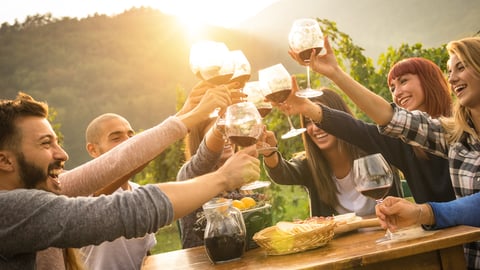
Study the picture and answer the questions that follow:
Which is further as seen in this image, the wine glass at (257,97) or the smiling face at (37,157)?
the wine glass at (257,97)

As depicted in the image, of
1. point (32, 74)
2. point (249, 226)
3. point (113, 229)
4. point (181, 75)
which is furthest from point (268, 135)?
point (32, 74)

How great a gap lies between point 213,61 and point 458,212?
1.02m

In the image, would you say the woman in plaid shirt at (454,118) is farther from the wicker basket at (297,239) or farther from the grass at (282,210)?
the grass at (282,210)

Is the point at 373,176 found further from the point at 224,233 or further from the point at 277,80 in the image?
the point at 277,80

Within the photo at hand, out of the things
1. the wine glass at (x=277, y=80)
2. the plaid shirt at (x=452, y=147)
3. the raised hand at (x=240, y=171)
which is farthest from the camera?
the wine glass at (x=277, y=80)

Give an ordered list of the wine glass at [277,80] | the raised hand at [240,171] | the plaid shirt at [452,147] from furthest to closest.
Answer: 1. the wine glass at [277,80]
2. the plaid shirt at [452,147]
3. the raised hand at [240,171]

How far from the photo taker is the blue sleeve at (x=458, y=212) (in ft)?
5.24

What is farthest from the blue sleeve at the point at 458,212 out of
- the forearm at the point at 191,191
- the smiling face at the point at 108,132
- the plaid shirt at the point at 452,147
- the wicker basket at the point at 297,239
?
the smiling face at the point at 108,132

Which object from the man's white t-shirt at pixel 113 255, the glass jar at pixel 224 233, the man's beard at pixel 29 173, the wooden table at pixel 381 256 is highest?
the man's beard at pixel 29 173

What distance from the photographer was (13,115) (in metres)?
1.51

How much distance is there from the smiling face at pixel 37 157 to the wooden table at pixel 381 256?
1.77 ft

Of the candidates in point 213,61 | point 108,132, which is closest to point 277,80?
point 213,61

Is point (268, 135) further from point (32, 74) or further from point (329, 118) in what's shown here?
point (32, 74)

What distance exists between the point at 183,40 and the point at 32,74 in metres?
5.60
